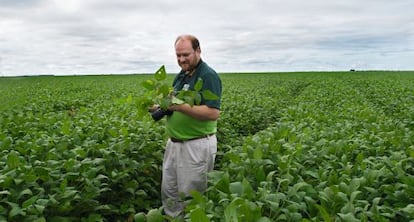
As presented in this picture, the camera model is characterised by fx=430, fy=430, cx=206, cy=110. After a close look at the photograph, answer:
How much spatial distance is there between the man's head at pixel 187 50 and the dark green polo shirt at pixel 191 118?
0.13 metres

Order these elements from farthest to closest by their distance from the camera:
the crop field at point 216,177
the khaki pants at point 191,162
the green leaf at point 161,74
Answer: the khaki pants at point 191,162 < the green leaf at point 161,74 < the crop field at point 216,177

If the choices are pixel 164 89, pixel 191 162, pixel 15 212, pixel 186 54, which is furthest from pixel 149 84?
pixel 15 212

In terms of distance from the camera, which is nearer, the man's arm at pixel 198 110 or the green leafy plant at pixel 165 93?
the green leafy plant at pixel 165 93

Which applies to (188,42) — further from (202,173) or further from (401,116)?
(401,116)

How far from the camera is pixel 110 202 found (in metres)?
4.72

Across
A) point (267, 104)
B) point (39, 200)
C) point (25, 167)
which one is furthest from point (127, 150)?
point (267, 104)

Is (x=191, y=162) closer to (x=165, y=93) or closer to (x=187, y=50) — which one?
(x=165, y=93)

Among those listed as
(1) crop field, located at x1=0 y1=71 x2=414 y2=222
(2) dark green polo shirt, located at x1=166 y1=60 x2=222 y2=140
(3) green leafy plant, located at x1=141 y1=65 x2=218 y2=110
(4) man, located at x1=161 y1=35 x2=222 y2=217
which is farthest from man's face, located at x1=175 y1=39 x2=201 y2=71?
(1) crop field, located at x1=0 y1=71 x2=414 y2=222

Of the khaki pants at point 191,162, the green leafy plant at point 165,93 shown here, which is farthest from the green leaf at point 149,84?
the khaki pants at point 191,162

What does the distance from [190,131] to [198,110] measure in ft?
1.24

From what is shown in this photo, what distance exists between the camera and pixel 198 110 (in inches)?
151

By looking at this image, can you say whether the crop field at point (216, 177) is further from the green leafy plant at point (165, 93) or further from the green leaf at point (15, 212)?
the green leafy plant at point (165, 93)

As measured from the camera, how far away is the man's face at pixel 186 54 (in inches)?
149

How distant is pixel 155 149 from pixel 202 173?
160 cm
